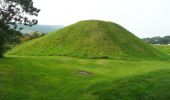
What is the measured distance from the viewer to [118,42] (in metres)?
73.6

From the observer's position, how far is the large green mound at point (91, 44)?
221 ft

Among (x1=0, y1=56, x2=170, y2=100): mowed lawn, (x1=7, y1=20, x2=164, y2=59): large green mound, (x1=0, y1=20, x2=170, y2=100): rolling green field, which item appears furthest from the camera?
(x1=7, y1=20, x2=164, y2=59): large green mound

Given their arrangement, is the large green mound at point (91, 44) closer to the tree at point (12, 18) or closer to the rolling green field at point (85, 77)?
the rolling green field at point (85, 77)

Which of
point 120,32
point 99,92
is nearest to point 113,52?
point 120,32

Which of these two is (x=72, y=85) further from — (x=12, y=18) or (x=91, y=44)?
(x=91, y=44)

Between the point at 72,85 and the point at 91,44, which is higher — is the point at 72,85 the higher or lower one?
the lower one

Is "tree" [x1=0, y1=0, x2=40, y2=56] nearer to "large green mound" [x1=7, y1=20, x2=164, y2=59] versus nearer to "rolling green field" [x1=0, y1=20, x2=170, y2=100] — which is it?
"rolling green field" [x1=0, y1=20, x2=170, y2=100]

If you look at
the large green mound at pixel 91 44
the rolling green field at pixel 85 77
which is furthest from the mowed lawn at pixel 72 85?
the large green mound at pixel 91 44

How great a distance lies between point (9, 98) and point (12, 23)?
7592mm

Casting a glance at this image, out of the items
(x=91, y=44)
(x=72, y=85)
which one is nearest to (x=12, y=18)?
(x=72, y=85)

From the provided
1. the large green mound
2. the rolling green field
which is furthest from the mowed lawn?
the large green mound

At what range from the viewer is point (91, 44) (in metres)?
71.5

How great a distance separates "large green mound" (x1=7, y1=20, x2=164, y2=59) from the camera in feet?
221

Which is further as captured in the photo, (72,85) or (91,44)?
(91,44)
